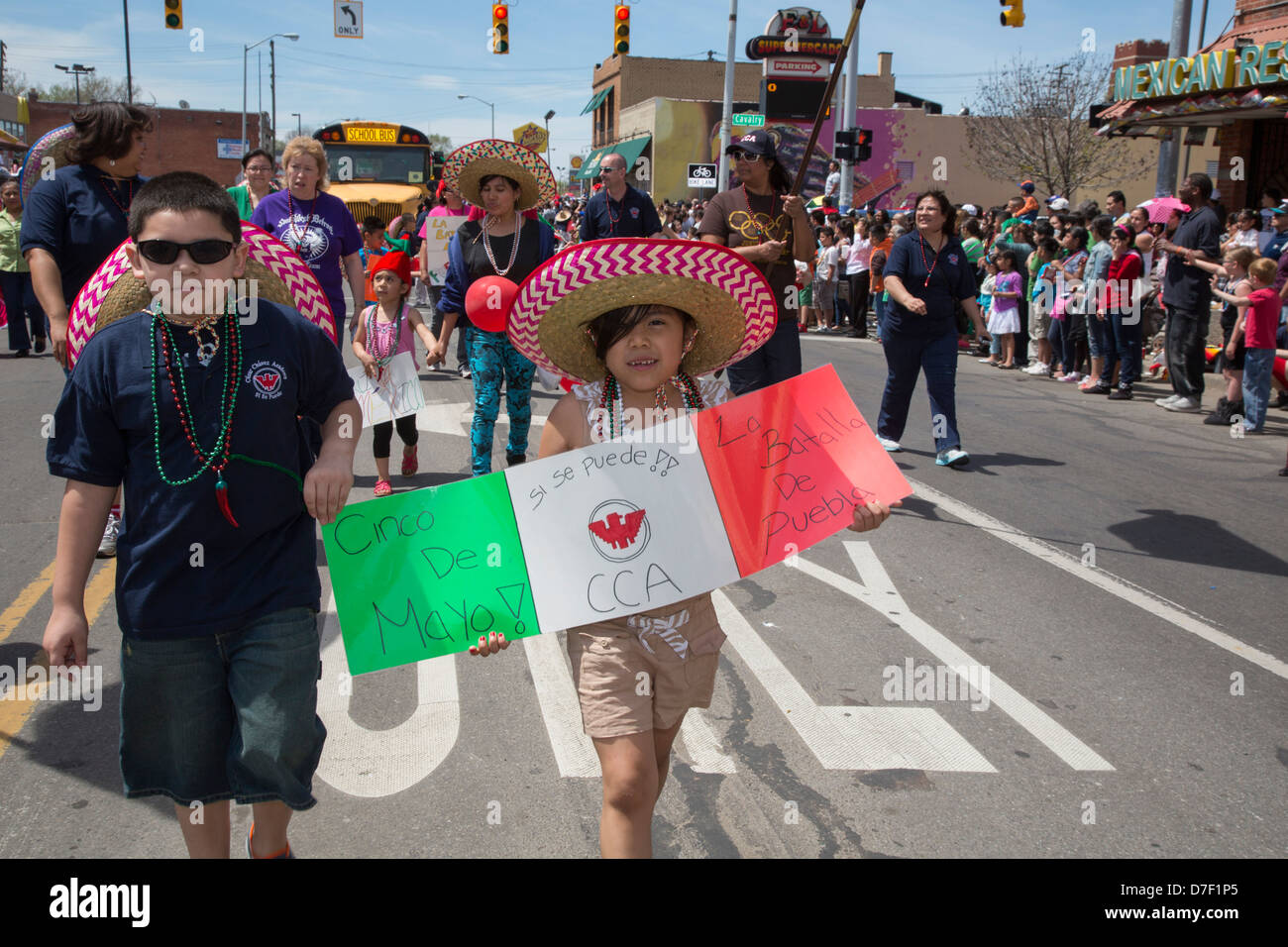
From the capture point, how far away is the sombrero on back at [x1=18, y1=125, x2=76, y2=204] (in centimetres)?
488

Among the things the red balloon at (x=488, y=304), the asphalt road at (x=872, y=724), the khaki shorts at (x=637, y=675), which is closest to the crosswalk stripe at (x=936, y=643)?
the asphalt road at (x=872, y=724)

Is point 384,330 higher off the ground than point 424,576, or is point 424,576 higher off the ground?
point 384,330

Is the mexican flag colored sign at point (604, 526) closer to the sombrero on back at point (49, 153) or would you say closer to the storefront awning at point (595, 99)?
the sombrero on back at point (49, 153)

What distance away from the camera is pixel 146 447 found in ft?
7.57

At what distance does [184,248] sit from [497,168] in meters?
3.98

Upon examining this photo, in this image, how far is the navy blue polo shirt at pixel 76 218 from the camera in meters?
4.73

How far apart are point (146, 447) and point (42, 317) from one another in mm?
12584

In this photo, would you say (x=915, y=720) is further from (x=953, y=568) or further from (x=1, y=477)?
(x=1, y=477)

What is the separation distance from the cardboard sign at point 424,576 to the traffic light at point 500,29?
2299cm

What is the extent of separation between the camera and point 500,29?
23.5 m

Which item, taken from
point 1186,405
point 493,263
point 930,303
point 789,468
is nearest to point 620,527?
point 789,468

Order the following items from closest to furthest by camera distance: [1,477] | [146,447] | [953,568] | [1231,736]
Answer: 1. [146,447]
2. [1231,736]
3. [953,568]
4. [1,477]

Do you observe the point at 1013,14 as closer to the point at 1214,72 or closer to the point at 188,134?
the point at 1214,72
